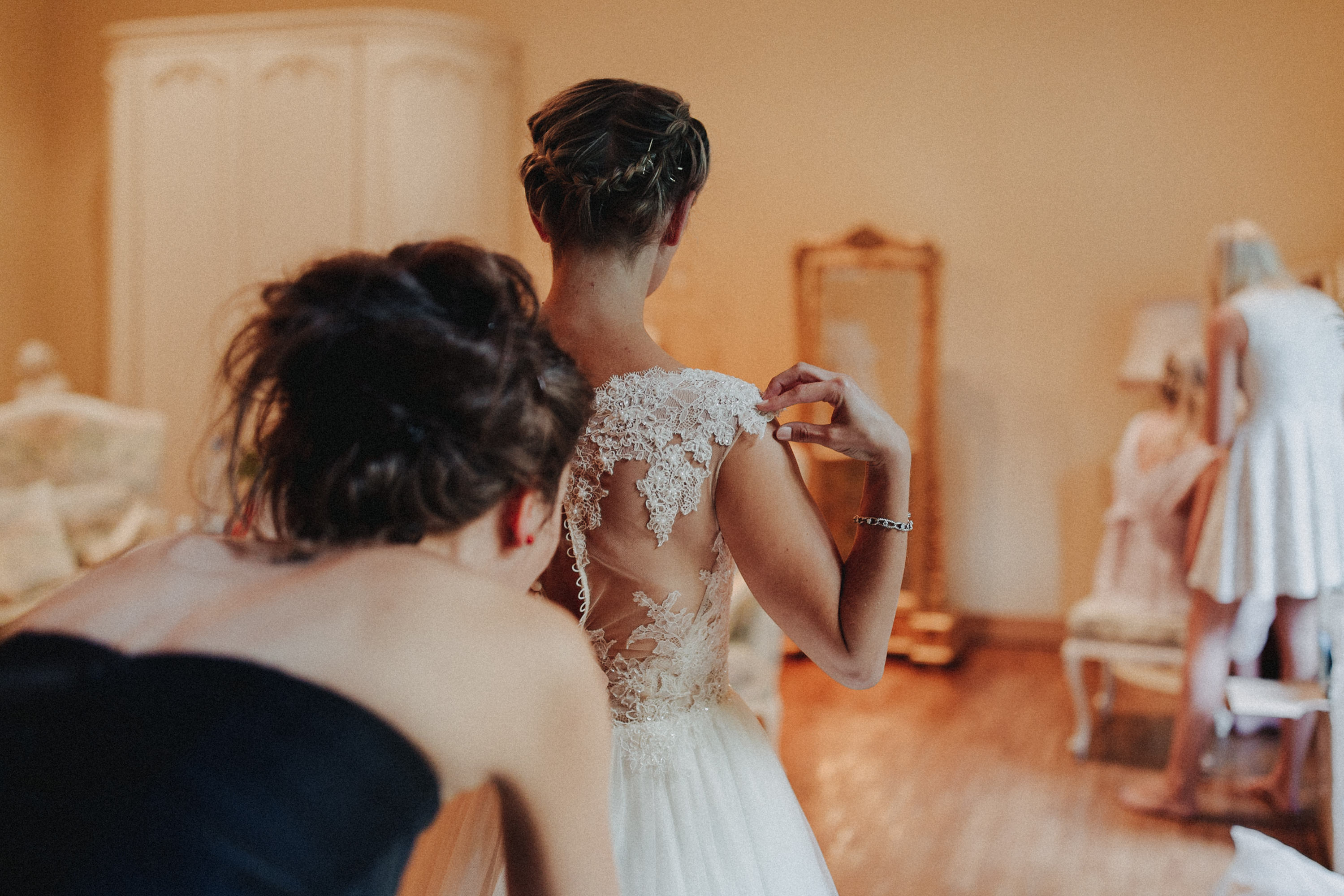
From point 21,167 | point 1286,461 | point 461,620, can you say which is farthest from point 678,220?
point 21,167

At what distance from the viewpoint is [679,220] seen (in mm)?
1181

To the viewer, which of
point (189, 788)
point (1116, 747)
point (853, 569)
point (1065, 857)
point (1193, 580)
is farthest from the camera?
point (1116, 747)

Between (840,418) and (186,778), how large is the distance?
28.8 inches

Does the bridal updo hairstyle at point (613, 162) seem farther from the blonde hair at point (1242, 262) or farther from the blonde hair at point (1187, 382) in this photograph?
the blonde hair at point (1187, 382)

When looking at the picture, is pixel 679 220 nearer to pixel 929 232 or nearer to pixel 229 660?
pixel 229 660

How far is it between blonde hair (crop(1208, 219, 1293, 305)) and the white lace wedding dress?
232 cm

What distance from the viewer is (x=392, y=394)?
2.27 ft

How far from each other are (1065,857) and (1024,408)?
2702 millimetres

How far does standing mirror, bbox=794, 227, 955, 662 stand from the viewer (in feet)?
15.8

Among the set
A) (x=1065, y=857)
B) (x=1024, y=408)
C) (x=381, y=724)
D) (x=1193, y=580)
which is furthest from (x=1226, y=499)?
(x=381, y=724)

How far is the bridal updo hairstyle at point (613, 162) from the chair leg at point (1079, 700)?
9.55 feet

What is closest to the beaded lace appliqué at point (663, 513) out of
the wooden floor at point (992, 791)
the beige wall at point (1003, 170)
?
the wooden floor at point (992, 791)

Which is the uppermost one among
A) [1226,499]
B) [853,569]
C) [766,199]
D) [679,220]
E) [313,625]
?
[766,199]

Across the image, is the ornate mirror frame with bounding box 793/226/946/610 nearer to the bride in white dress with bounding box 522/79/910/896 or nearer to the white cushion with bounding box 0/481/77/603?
the white cushion with bounding box 0/481/77/603
